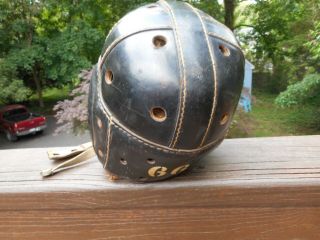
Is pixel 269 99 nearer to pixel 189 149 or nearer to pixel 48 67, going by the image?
pixel 48 67

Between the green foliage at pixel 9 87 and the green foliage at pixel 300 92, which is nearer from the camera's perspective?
the green foliage at pixel 300 92

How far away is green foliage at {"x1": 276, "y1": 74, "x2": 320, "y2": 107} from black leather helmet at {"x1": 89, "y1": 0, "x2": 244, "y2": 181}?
206 inches

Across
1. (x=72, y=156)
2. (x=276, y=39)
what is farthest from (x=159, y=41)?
(x=276, y=39)

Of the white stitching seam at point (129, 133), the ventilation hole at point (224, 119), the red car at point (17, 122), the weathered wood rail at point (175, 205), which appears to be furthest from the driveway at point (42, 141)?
the ventilation hole at point (224, 119)

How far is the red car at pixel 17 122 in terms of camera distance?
786cm

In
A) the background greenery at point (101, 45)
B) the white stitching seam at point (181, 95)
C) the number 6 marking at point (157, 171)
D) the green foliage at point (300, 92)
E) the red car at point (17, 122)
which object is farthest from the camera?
the red car at point (17, 122)

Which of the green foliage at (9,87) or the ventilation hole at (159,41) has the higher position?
the ventilation hole at (159,41)

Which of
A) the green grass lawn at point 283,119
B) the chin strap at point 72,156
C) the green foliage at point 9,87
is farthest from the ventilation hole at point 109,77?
the green foliage at point 9,87

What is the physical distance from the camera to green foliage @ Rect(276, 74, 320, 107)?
587 cm

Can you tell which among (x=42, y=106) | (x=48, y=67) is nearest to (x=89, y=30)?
(x=48, y=67)

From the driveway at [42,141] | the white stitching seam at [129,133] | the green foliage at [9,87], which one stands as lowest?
the driveway at [42,141]

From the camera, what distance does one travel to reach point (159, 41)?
95cm

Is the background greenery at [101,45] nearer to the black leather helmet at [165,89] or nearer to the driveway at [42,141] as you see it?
the driveway at [42,141]

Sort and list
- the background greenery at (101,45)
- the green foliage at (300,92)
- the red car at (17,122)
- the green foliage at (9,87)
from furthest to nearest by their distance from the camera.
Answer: the red car at (17,122), the green foliage at (9,87), the background greenery at (101,45), the green foliage at (300,92)
